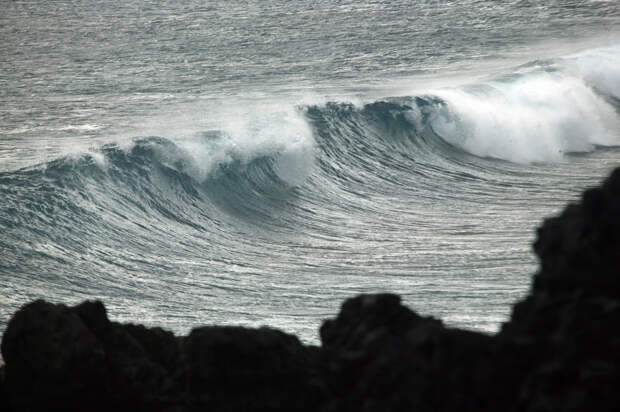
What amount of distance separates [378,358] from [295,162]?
680 inches

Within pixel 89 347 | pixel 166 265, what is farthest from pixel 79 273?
pixel 89 347

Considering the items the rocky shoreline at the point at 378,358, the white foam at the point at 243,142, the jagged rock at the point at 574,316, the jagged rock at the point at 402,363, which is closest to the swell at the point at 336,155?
the white foam at the point at 243,142

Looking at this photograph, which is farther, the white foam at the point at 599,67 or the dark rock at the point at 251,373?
the white foam at the point at 599,67

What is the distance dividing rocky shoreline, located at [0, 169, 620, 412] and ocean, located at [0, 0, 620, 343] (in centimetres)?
499

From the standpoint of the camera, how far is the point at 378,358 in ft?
16.3

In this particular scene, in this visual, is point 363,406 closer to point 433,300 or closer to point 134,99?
point 433,300

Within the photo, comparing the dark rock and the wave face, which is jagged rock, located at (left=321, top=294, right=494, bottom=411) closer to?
the dark rock

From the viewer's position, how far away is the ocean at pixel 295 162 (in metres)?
13.6

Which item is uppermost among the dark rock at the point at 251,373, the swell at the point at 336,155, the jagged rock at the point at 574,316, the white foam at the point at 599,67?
the white foam at the point at 599,67

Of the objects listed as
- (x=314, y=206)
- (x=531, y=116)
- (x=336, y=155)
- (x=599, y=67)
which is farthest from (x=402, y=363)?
(x=599, y=67)

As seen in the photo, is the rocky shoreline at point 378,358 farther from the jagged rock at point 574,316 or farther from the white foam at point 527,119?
the white foam at point 527,119

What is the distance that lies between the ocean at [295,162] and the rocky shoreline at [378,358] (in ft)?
16.4

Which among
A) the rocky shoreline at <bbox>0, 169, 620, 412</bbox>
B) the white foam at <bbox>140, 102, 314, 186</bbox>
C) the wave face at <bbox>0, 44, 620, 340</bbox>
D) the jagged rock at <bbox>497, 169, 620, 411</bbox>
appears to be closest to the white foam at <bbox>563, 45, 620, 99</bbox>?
the wave face at <bbox>0, 44, 620, 340</bbox>

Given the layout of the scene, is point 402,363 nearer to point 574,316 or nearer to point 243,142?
point 574,316
